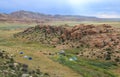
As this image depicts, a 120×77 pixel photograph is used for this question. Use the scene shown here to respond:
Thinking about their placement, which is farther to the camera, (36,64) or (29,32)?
(29,32)

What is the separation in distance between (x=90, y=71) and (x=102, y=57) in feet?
41.9

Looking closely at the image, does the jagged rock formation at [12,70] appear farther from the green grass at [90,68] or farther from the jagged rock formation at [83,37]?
the jagged rock formation at [83,37]

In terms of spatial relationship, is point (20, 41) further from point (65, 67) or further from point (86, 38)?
point (65, 67)

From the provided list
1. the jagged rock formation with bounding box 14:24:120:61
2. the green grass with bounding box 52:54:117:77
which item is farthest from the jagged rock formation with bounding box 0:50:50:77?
the jagged rock formation with bounding box 14:24:120:61

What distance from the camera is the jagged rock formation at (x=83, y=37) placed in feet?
174

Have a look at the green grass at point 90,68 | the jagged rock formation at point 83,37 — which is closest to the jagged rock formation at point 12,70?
the green grass at point 90,68

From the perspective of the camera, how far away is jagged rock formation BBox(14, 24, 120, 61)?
5313 cm

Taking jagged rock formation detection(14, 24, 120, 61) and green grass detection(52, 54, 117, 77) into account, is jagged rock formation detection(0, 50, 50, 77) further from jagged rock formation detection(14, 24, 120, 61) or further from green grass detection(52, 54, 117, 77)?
jagged rock formation detection(14, 24, 120, 61)

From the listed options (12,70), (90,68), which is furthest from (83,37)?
(12,70)

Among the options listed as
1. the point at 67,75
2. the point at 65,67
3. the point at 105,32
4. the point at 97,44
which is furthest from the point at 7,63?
the point at 105,32

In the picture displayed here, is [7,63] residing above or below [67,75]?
above

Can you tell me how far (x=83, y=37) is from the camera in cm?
5909

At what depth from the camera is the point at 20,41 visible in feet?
212

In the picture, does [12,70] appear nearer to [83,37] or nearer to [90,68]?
[90,68]
